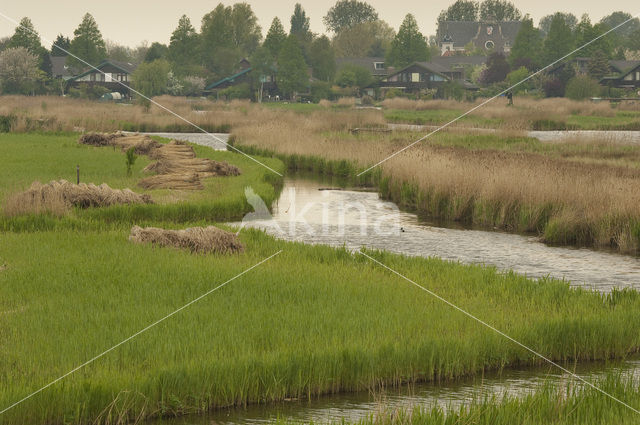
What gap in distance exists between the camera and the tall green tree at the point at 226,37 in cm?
13762

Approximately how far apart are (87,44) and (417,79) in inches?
2086

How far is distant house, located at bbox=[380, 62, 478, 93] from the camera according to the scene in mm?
131125

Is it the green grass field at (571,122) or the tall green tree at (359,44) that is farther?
the tall green tree at (359,44)

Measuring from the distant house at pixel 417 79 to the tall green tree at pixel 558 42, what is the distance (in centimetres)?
1201

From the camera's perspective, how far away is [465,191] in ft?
95.0

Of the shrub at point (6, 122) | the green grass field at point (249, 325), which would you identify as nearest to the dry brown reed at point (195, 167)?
the green grass field at point (249, 325)

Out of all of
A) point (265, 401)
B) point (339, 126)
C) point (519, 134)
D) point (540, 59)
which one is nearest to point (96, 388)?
point (265, 401)

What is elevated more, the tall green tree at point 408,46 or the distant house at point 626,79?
the tall green tree at point 408,46

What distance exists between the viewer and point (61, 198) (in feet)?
80.2

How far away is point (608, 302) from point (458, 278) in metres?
→ 3.11

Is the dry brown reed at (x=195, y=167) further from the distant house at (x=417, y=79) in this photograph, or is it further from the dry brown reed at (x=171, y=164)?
the distant house at (x=417, y=79)

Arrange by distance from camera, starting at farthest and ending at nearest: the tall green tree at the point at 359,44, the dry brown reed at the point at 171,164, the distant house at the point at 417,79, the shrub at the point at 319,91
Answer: the tall green tree at the point at 359,44 → the distant house at the point at 417,79 → the shrub at the point at 319,91 → the dry brown reed at the point at 171,164

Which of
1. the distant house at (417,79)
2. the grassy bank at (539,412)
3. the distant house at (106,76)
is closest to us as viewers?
the grassy bank at (539,412)

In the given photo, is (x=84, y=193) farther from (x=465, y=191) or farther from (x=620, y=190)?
(x=620, y=190)
